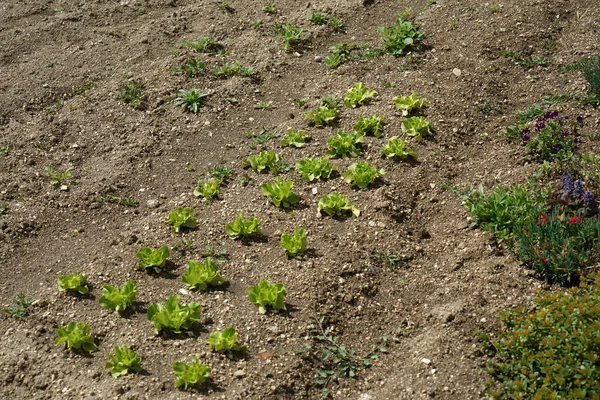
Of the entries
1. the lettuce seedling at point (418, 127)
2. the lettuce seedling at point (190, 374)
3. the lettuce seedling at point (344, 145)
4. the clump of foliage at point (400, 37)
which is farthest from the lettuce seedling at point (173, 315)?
the clump of foliage at point (400, 37)

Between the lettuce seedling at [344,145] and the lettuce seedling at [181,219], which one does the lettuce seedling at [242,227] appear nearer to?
the lettuce seedling at [181,219]

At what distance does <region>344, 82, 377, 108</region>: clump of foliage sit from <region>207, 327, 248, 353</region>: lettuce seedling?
3.03 meters

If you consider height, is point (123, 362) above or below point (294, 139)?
below

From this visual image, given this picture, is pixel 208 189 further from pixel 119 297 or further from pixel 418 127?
pixel 418 127

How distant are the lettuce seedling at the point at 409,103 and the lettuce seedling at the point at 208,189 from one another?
1.87 metres

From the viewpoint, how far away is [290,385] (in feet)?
14.9

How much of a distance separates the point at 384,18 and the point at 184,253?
4113 millimetres

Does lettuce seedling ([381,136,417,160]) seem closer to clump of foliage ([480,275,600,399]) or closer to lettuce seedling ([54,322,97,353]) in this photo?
clump of foliage ([480,275,600,399])

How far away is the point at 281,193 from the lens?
19.3 feet

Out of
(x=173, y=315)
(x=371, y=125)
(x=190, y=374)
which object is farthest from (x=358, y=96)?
(x=190, y=374)

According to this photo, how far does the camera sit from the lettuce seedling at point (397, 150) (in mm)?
6207

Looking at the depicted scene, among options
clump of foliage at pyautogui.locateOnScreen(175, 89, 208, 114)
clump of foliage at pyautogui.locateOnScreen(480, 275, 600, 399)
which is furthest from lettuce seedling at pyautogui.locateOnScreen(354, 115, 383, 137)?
clump of foliage at pyautogui.locateOnScreen(480, 275, 600, 399)

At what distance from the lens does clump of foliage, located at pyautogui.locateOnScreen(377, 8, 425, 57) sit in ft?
24.8

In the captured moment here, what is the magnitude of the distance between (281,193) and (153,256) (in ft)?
3.91
